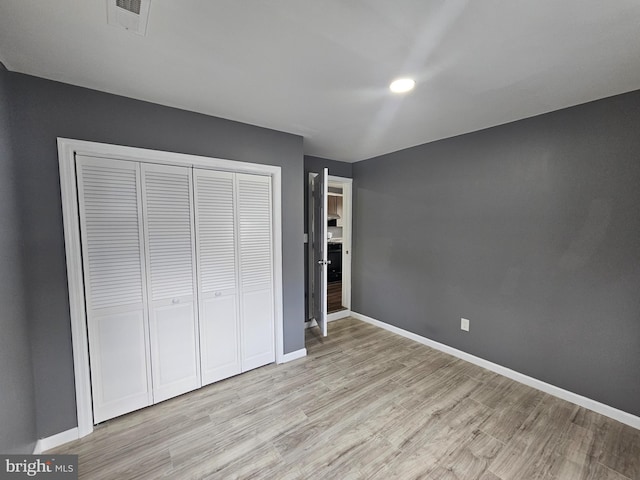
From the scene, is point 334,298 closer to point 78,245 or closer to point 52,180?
point 78,245

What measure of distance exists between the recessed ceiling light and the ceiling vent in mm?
1391

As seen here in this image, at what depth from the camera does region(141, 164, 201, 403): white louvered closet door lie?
6.52 feet

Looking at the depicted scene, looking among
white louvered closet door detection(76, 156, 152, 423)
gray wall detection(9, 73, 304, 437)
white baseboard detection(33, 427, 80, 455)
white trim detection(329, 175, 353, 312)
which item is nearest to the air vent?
gray wall detection(9, 73, 304, 437)

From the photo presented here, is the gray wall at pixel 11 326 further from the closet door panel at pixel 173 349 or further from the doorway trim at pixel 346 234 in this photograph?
the doorway trim at pixel 346 234

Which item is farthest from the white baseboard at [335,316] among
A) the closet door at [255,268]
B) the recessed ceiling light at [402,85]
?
the recessed ceiling light at [402,85]

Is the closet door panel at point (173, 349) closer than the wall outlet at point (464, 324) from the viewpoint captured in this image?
Yes

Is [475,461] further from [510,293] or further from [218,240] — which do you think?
[218,240]

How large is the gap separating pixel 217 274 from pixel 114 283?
2.39 feet

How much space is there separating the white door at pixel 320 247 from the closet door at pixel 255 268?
0.61 meters

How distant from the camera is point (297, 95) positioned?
1.86m

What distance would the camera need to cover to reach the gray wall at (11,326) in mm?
1309

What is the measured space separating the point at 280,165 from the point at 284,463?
7.79ft

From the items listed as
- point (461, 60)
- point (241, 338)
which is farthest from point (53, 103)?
point (461, 60)

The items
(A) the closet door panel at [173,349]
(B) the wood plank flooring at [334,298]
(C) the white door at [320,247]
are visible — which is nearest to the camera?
(A) the closet door panel at [173,349]
